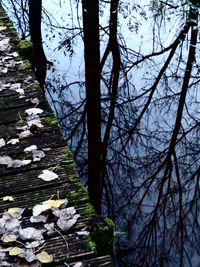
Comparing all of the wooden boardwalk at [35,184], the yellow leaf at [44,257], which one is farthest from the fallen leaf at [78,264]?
the yellow leaf at [44,257]

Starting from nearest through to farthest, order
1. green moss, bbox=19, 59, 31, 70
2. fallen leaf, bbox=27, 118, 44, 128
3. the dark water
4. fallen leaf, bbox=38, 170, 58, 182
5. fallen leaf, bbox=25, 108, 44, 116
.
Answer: fallen leaf, bbox=38, 170, 58, 182, fallen leaf, bbox=27, 118, 44, 128, fallen leaf, bbox=25, 108, 44, 116, green moss, bbox=19, 59, 31, 70, the dark water

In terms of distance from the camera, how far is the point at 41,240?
6.21ft

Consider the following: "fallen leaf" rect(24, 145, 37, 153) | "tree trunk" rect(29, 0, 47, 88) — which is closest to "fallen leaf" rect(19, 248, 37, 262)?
"fallen leaf" rect(24, 145, 37, 153)

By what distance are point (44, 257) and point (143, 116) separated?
4.10 m

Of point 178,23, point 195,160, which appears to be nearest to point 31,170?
point 195,160

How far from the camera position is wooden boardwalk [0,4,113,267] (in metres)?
1.83

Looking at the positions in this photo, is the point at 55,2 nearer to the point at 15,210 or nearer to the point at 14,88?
the point at 14,88

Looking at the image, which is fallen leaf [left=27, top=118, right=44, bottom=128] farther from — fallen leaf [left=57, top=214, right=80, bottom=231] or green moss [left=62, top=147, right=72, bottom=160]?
fallen leaf [left=57, top=214, right=80, bottom=231]

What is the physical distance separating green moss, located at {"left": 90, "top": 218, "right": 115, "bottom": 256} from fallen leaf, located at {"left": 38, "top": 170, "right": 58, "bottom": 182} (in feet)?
1.65

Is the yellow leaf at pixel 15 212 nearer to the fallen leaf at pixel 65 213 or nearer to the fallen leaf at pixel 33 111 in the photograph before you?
the fallen leaf at pixel 65 213

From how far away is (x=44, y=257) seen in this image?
179 cm

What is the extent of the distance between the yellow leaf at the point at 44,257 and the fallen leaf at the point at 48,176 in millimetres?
557

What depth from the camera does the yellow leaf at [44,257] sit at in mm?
1781

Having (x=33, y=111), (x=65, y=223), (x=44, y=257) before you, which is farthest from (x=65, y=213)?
(x=33, y=111)
